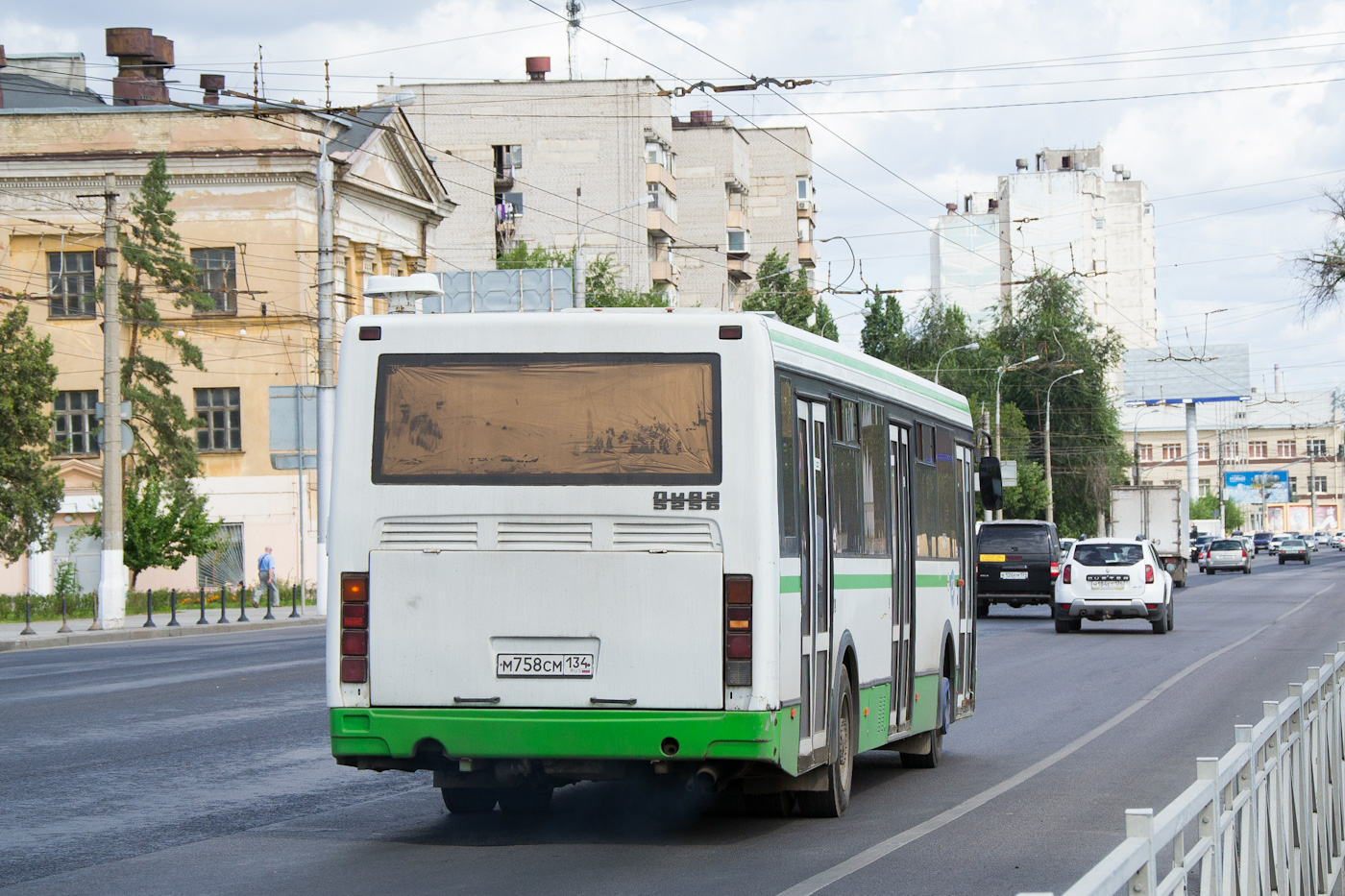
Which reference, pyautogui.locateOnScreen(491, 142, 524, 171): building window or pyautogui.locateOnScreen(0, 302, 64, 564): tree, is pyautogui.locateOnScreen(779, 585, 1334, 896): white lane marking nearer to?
pyautogui.locateOnScreen(0, 302, 64, 564): tree

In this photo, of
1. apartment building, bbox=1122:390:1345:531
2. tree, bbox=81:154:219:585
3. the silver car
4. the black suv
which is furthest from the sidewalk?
apartment building, bbox=1122:390:1345:531

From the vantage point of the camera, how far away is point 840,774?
10.9 m

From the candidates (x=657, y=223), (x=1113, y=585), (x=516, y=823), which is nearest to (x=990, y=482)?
(x=516, y=823)

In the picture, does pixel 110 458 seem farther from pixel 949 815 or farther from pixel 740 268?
pixel 740 268

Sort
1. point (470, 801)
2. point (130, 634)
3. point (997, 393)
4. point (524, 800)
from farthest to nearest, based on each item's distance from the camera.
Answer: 1. point (997, 393)
2. point (130, 634)
3. point (524, 800)
4. point (470, 801)

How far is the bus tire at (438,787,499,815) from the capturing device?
36.1 ft

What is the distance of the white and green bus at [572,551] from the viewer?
30.3ft

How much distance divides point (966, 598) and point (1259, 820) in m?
9.17

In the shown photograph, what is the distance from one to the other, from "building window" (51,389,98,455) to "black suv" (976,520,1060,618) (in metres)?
29.3

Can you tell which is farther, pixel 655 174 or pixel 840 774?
pixel 655 174

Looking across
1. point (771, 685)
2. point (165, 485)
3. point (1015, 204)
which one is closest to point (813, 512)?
point (771, 685)

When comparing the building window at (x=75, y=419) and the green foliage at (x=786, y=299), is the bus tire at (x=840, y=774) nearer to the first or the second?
the building window at (x=75, y=419)

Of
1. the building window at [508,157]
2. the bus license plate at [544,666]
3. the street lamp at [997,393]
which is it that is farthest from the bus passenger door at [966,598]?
the building window at [508,157]

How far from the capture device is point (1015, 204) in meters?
128
